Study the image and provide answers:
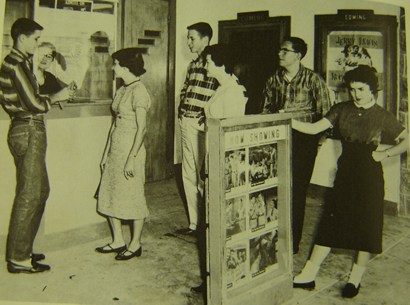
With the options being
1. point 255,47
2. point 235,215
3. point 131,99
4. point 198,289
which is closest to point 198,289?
point 198,289

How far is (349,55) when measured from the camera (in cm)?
154

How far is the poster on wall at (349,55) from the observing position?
4.91 feet

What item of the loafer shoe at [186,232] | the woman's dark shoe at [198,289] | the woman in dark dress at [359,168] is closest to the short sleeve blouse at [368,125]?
the woman in dark dress at [359,168]

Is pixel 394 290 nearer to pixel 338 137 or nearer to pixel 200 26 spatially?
pixel 338 137

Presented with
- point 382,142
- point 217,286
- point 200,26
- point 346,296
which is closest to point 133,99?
point 200,26

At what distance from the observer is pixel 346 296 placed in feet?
4.85

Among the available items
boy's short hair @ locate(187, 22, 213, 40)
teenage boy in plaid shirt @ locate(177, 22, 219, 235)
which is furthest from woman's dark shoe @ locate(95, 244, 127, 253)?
boy's short hair @ locate(187, 22, 213, 40)

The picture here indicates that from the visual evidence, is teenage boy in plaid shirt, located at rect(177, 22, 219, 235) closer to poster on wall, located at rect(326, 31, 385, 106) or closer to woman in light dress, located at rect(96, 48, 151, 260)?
woman in light dress, located at rect(96, 48, 151, 260)

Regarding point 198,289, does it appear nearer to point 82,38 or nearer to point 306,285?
point 306,285

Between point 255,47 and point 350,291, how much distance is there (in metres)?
0.91

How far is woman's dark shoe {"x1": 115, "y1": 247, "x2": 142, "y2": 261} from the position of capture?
1.72m

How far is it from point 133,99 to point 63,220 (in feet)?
1.63

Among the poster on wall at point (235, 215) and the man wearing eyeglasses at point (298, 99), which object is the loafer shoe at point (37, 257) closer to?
the poster on wall at point (235, 215)

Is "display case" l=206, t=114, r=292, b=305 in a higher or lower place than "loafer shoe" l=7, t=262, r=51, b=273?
higher
